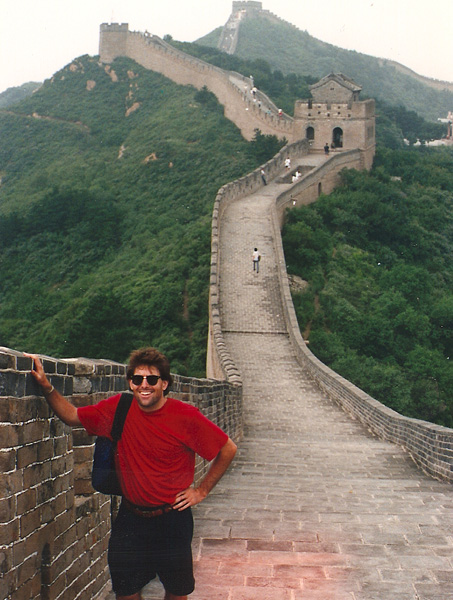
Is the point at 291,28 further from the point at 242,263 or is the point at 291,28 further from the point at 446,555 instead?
the point at 446,555

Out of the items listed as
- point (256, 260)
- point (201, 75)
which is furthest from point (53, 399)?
point (201, 75)

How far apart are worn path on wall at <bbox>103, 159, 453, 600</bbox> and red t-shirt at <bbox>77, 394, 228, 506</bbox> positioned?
1.28 meters

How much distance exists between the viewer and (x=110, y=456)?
14.4ft

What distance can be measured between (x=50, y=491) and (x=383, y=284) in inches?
960

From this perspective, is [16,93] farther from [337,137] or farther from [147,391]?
[147,391]

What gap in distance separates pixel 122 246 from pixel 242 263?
1136 centimetres

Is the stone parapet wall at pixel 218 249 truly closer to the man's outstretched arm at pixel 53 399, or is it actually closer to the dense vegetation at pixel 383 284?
the dense vegetation at pixel 383 284

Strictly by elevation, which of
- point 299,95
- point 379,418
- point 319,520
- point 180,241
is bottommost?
point 379,418

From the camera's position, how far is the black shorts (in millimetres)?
4312

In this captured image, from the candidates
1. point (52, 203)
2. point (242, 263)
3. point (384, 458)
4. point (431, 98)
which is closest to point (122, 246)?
point (52, 203)

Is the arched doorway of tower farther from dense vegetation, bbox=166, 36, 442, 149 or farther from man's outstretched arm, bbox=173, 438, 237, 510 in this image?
man's outstretched arm, bbox=173, 438, 237, 510

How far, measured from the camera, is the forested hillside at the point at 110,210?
25156 mm

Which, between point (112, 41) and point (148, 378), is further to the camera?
point (112, 41)

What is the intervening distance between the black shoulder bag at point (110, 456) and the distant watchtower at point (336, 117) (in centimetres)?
3278
